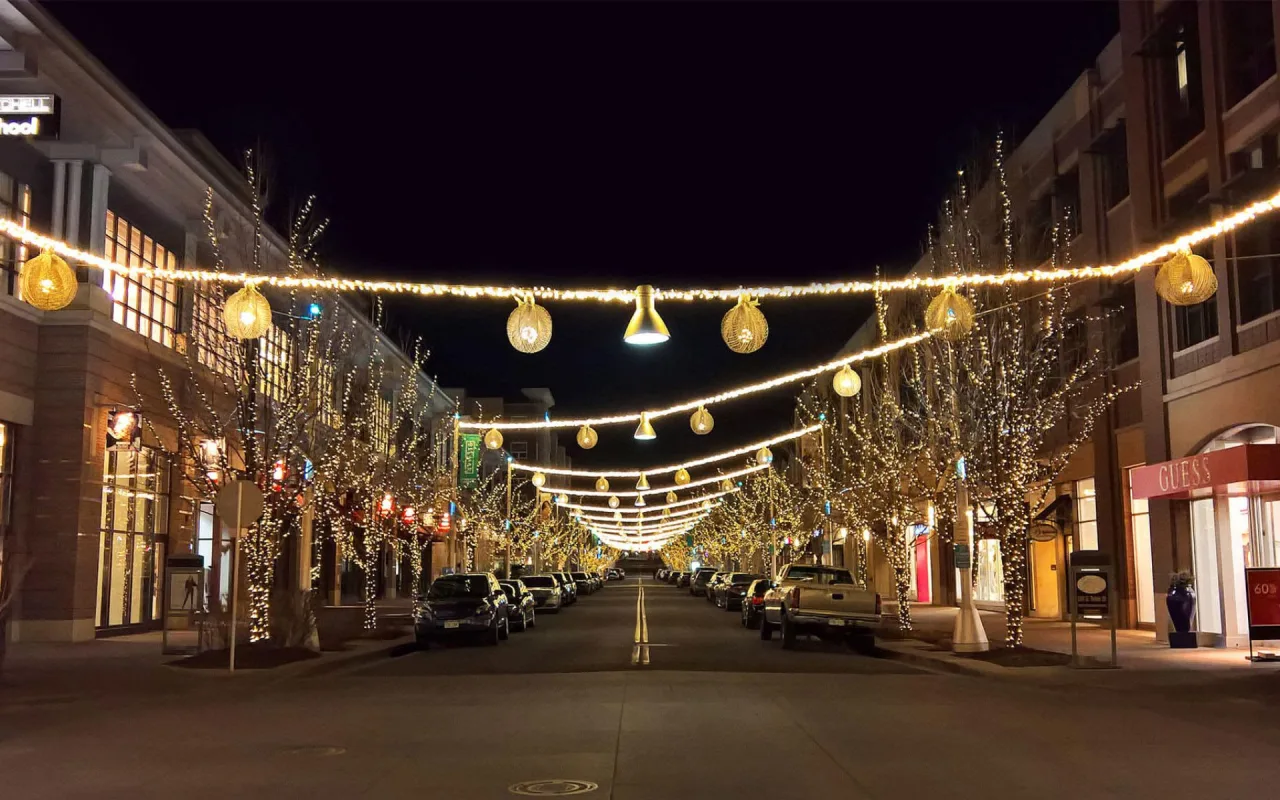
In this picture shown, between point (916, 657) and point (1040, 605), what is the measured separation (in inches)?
574

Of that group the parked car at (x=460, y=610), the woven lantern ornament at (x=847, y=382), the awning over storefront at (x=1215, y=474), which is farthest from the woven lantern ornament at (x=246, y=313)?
the awning over storefront at (x=1215, y=474)

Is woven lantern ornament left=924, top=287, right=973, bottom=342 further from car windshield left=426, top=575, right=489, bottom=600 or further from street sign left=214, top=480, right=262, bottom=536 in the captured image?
car windshield left=426, top=575, right=489, bottom=600

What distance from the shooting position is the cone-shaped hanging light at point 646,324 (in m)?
16.8

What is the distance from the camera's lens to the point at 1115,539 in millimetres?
30438

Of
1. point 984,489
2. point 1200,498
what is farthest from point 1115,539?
point 984,489

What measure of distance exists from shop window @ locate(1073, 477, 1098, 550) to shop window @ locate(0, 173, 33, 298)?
89.3 feet

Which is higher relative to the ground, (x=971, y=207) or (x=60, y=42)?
(x=60, y=42)

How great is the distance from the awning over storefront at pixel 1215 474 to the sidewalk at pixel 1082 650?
121 inches

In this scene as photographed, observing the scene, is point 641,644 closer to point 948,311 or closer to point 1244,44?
point 948,311

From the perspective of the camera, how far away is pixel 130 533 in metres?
30.2

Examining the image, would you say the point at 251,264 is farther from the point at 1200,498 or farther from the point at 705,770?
the point at 1200,498

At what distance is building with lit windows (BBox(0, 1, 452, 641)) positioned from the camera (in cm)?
2569

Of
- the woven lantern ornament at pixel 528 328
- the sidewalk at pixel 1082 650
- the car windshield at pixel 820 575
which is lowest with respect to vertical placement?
the sidewalk at pixel 1082 650

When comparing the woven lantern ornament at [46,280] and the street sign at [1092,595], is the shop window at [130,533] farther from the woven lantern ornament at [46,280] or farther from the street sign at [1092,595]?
the street sign at [1092,595]
